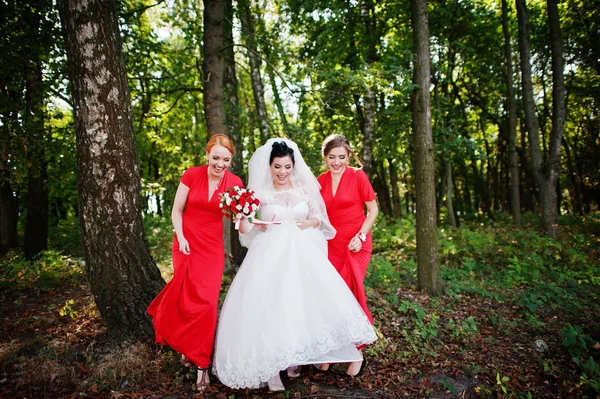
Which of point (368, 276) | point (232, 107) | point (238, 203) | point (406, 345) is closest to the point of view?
point (238, 203)

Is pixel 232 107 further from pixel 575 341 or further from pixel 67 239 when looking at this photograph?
pixel 67 239

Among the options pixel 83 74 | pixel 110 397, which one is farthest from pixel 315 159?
pixel 110 397

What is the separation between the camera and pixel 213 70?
6848 millimetres

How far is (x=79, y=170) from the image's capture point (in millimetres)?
4027

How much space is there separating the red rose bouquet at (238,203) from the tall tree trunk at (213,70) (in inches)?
136

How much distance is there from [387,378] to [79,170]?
439cm

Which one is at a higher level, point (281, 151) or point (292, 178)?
point (281, 151)

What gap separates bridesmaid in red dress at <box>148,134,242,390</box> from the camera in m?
3.74

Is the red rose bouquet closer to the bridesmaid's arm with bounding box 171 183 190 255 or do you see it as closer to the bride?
the bride

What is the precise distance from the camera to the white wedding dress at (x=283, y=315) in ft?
11.0

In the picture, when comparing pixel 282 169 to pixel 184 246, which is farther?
pixel 282 169

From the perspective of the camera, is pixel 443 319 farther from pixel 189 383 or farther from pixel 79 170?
pixel 79 170

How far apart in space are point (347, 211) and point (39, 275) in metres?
6.98

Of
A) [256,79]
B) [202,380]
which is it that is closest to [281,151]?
[202,380]
